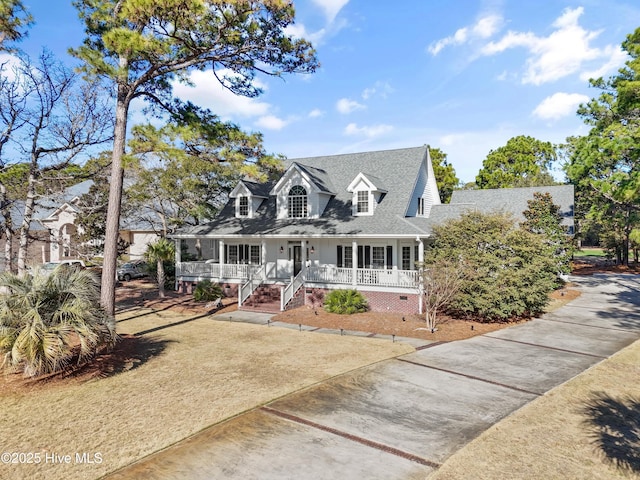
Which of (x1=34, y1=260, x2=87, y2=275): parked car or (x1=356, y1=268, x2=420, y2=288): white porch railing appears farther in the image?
(x1=356, y1=268, x2=420, y2=288): white porch railing

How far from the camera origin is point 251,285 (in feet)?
72.3

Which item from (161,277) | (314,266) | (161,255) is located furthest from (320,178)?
(161,277)

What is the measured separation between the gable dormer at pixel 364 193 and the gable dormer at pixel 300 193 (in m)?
1.95

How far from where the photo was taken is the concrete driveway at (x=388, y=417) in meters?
6.20

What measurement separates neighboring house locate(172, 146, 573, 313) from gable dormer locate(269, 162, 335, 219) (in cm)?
6

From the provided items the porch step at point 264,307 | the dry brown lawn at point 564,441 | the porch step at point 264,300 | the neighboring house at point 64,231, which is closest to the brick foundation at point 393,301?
the porch step at point 264,307

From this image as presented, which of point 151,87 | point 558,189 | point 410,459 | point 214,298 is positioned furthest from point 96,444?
point 558,189

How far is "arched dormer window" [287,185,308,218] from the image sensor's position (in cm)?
2353

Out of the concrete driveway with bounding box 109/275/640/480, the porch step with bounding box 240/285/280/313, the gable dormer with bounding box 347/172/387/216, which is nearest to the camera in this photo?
the concrete driveway with bounding box 109/275/640/480

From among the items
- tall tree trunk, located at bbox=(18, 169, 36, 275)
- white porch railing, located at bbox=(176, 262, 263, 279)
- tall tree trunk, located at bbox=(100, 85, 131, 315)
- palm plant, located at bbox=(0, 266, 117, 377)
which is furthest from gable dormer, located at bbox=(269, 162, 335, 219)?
palm plant, located at bbox=(0, 266, 117, 377)

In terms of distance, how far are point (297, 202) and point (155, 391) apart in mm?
15749

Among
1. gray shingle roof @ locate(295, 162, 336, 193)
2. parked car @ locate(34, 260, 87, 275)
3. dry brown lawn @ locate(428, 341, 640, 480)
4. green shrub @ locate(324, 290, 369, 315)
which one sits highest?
gray shingle roof @ locate(295, 162, 336, 193)

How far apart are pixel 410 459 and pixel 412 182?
18170 mm

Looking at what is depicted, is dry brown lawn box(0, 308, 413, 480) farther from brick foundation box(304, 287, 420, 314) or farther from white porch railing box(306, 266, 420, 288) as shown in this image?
white porch railing box(306, 266, 420, 288)
